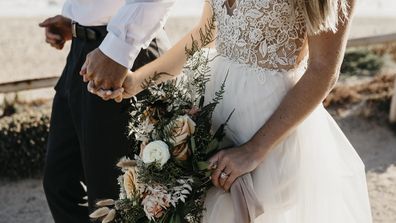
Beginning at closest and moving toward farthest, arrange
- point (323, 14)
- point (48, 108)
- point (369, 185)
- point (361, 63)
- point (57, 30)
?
point (323, 14) → point (57, 30) → point (369, 185) → point (48, 108) → point (361, 63)

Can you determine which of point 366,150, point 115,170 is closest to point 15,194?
point 115,170

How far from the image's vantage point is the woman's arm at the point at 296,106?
1.64 meters

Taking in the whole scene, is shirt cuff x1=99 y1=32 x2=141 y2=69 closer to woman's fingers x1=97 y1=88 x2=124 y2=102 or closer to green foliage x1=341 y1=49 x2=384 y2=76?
woman's fingers x1=97 y1=88 x2=124 y2=102

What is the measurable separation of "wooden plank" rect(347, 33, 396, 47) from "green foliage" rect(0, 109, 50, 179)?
2.15 m

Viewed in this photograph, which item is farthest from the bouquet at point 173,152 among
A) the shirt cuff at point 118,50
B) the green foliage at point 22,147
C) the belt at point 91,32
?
the green foliage at point 22,147

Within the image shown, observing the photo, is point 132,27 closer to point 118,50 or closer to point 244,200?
point 118,50

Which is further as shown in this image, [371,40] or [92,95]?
[371,40]

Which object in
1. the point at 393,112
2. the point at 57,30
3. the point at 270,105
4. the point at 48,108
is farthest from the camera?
the point at 393,112

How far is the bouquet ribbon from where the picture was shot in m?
1.72

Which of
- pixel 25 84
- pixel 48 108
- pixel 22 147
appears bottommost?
pixel 48 108

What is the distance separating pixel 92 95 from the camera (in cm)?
222

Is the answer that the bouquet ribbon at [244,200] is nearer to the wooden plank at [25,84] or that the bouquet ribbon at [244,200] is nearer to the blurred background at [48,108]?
the blurred background at [48,108]

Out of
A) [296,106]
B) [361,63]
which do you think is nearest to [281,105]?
[296,106]

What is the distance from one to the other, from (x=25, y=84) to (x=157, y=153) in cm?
237
